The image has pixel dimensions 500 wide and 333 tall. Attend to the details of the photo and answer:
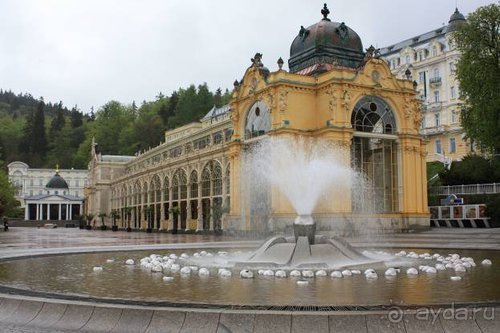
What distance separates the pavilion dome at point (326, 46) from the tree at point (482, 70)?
49.1 ft

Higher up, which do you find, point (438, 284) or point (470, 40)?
point (470, 40)

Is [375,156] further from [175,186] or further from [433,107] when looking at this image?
[433,107]

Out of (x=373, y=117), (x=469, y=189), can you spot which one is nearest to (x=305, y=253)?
(x=373, y=117)

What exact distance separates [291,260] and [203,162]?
46.0 m

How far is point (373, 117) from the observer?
47.7 m

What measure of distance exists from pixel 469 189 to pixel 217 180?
26.0 m

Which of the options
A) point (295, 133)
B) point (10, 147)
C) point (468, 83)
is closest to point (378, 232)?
point (295, 133)

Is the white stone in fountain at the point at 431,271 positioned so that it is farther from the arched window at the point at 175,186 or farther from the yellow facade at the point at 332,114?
the arched window at the point at 175,186

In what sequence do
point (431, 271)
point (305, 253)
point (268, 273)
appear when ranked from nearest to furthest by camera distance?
1. point (268, 273)
2. point (431, 271)
3. point (305, 253)

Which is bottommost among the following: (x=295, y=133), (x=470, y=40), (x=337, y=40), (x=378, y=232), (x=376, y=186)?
(x=378, y=232)

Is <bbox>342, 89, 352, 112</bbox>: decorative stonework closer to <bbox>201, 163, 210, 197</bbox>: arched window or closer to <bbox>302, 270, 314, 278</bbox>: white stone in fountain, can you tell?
<bbox>201, 163, 210, 197</bbox>: arched window

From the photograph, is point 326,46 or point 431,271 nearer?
point 431,271

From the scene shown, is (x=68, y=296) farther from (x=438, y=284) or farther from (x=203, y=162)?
(x=203, y=162)

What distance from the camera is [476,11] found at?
3525 centimetres
